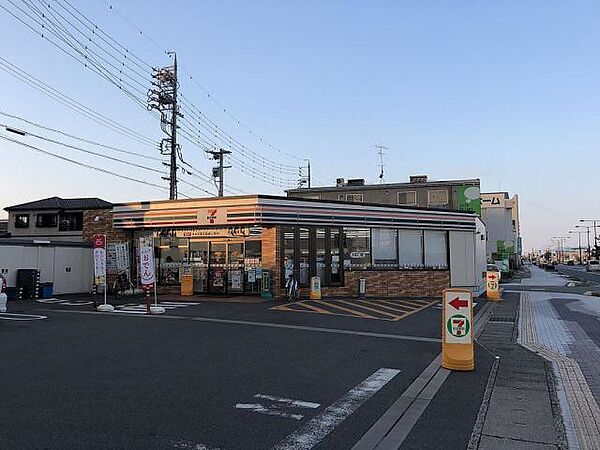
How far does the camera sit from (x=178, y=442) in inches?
180

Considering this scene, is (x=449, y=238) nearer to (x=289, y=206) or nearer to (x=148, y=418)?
(x=289, y=206)

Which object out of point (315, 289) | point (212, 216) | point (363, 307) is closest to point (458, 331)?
point (363, 307)

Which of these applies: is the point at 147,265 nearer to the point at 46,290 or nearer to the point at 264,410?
the point at 46,290

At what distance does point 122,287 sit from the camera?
20922mm

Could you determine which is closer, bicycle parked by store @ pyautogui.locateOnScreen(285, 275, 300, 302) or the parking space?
the parking space

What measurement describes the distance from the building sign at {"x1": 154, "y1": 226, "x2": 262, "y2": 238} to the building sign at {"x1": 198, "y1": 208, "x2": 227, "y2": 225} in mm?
485

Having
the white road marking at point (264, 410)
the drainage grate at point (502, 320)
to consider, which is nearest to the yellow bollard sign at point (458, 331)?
the white road marking at point (264, 410)

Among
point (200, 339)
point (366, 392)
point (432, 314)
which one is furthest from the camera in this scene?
point (432, 314)

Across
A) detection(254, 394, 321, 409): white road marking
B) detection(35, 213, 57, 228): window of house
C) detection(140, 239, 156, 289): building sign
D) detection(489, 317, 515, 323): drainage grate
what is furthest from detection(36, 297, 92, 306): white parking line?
detection(35, 213, 57, 228): window of house

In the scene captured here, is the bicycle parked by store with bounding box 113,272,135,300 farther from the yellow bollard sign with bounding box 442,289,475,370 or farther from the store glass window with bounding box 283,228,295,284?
the yellow bollard sign with bounding box 442,289,475,370

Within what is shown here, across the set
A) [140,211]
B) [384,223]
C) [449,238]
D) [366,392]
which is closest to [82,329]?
[366,392]

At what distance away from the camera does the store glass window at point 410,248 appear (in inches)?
872

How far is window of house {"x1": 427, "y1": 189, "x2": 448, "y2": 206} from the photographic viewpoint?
4716cm

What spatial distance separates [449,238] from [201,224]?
1092cm
